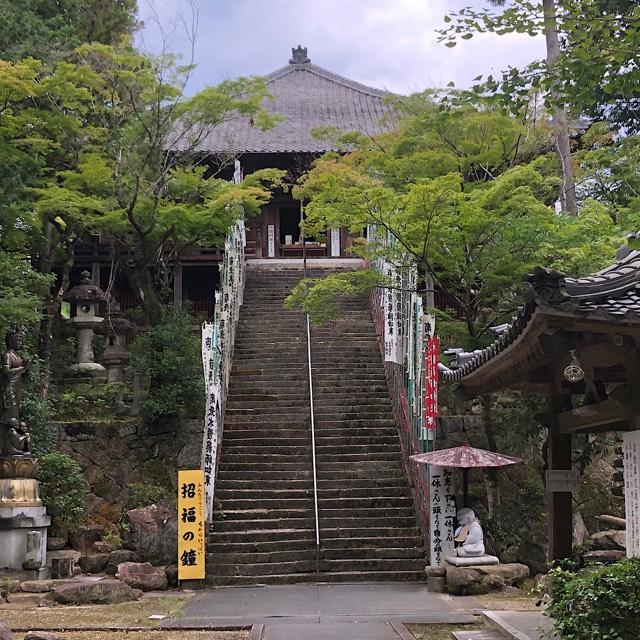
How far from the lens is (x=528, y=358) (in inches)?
308

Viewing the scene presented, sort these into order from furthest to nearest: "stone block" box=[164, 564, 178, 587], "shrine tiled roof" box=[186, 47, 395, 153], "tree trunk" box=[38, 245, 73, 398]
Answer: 1. "shrine tiled roof" box=[186, 47, 395, 153]
2. "tree trunk" box=[38, 245, 73, 398]
3. "stone block" box=[164, 564, 178, 587]

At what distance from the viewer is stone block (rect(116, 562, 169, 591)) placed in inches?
487

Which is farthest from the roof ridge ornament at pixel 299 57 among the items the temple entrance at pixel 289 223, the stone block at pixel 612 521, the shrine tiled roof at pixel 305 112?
the stone block at pixel 612 521

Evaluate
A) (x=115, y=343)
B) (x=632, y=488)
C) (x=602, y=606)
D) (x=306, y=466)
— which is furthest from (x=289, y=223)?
(x=602, y=606)

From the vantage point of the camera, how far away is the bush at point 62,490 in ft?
47.1

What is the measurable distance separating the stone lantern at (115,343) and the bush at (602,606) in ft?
47.4

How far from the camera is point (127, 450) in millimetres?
16719

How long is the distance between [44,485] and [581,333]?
10.9 meters

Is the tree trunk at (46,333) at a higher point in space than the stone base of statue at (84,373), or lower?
higher

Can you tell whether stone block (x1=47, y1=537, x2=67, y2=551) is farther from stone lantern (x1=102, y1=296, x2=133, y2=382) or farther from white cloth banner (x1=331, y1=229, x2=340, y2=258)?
white cloth banner (x1=331, y1=229, x2=340, y2=258)

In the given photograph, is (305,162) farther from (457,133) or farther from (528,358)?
(528,358)

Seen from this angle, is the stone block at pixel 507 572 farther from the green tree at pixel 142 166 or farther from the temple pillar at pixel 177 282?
the temple pillar at pixel 177 282

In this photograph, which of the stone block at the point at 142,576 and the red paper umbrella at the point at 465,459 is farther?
the stone block at the point at 142,576

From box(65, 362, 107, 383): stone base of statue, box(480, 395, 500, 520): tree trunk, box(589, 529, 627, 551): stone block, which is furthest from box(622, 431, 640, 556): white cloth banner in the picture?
box(65, 362, 107, 383): stone base of statue
